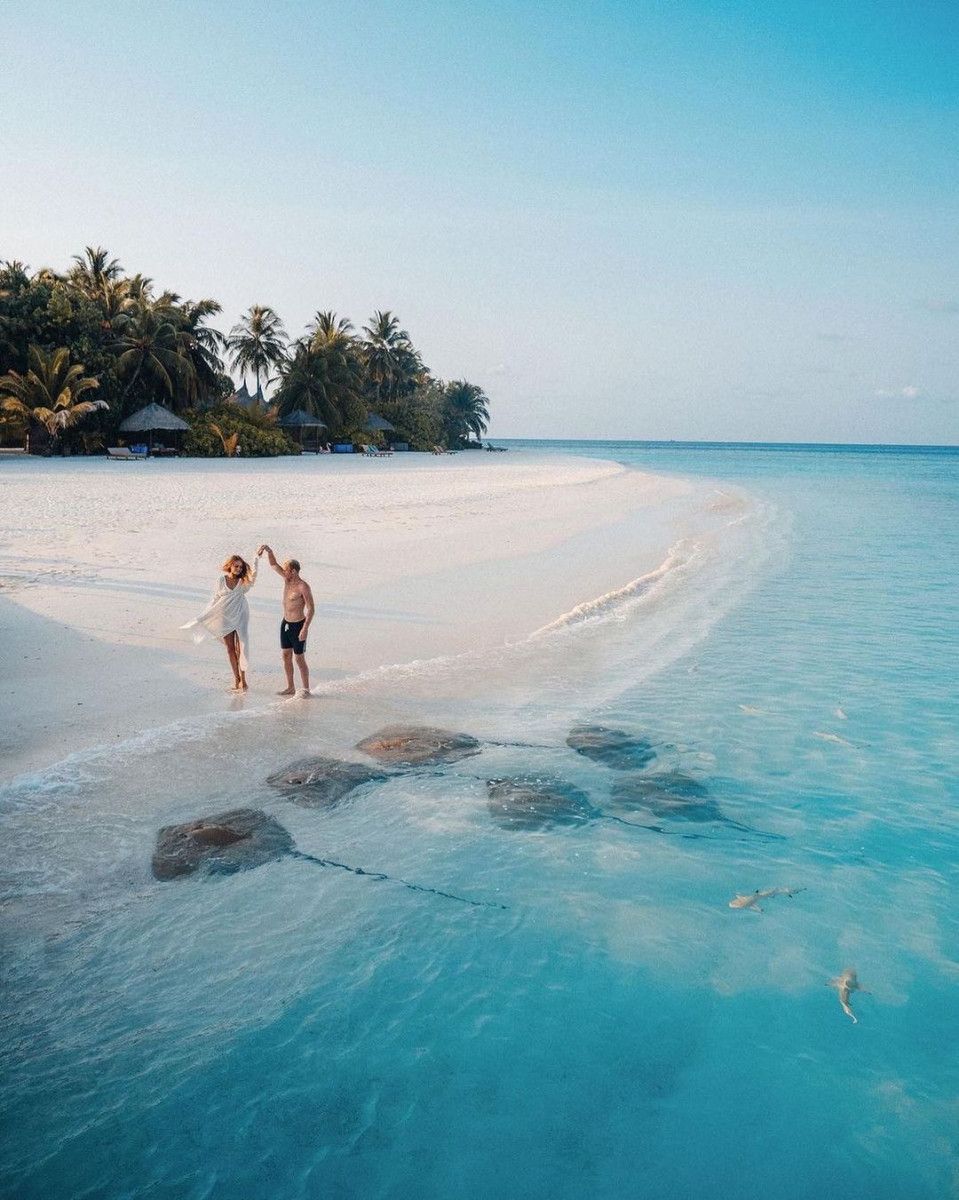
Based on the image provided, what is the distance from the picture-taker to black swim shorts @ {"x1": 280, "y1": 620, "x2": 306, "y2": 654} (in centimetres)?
823

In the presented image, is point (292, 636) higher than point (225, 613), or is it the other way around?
point (225, 613)

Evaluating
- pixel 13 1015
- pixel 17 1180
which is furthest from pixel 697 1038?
pixel 13 1015

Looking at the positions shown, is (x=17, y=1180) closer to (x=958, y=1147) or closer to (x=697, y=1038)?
(x=697, y=1038)

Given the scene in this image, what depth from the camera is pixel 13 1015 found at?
162 inches

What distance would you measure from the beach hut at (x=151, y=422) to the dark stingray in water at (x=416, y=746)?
3559 cm

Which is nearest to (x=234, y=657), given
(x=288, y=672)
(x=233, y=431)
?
(x=288, y=672)

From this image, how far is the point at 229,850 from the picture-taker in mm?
5512

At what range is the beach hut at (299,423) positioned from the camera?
171 feet

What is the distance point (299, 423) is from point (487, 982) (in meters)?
50.3

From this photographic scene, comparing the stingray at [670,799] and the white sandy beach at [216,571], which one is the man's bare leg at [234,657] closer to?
the white sandy beach at [216,571]

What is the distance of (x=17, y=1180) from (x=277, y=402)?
56.3 metres

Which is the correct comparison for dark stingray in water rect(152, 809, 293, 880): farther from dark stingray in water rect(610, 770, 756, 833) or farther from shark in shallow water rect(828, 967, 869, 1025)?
shark in shallow water rect(828, 967, 869, 1025)

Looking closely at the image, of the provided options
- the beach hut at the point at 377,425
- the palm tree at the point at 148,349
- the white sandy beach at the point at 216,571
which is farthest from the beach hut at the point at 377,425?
the white sandy beach at the point at 216,571

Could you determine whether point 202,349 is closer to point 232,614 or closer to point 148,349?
point 148,349
